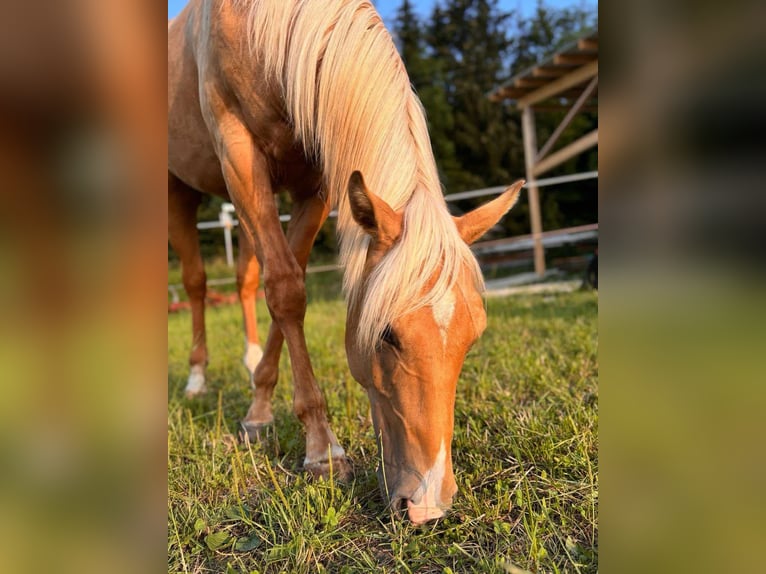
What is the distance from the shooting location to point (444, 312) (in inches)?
55.4

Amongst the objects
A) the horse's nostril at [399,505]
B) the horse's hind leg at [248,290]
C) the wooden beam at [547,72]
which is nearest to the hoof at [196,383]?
the horse's hind leg at [248,290]

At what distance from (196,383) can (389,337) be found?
2433 mm

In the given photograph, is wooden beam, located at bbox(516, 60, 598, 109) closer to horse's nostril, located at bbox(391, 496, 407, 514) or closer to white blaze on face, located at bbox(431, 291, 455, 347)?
→ white blaze on face, located at bbox(431, 291, 455, 347)

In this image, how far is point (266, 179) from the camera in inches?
84.0

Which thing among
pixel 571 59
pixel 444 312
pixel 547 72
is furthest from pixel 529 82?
pixel 444 312

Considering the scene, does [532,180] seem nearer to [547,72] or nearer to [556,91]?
[556,91]

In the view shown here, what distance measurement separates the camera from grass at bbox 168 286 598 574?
1.30 meters

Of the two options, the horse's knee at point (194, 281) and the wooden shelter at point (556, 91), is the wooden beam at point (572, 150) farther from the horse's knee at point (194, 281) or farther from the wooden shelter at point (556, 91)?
the horse's knee at point (194, 281)

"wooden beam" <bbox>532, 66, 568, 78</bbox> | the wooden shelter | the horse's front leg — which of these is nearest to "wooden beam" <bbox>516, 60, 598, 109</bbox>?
the wooden shelter
